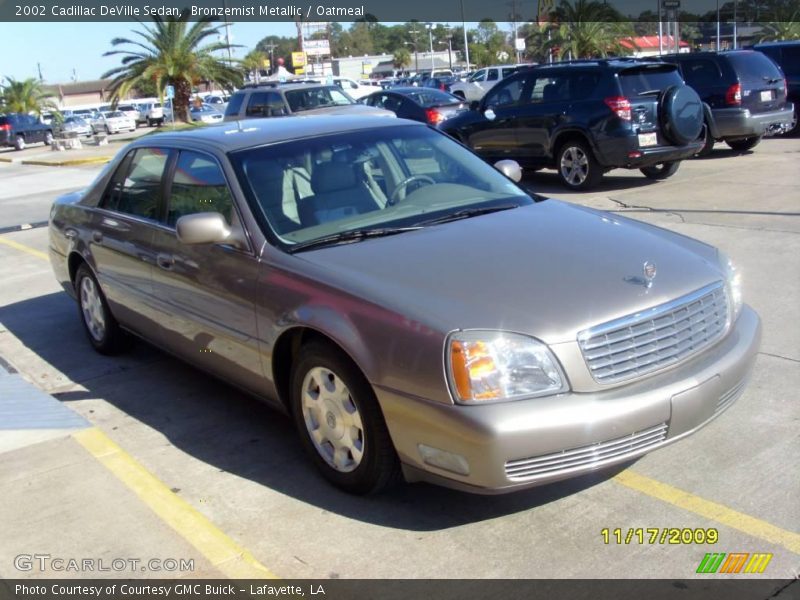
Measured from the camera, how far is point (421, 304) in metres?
3.47

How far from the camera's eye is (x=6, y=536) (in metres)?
3.74

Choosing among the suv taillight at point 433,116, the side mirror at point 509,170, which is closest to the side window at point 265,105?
the suv taillight at point 433,116

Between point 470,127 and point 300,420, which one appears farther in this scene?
point 470,127

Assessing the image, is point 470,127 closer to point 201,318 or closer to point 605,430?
point 201,318

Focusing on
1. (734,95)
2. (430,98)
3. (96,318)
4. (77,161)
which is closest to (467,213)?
(96,318)

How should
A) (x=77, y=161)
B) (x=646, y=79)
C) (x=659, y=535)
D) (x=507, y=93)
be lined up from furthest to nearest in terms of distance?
1. (x=77, y=161)
2. (x=507, y=93)
3. (x=646, y=79)
4. (x=659, y=535)

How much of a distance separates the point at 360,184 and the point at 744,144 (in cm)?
1241

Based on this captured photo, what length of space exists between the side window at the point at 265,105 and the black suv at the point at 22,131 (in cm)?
2650

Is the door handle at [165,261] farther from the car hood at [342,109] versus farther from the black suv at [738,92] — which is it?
the car hood at [342,109]

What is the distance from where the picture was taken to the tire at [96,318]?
6.12 metres

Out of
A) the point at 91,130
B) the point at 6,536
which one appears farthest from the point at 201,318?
the point at 91,130

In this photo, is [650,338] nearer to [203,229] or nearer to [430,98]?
[203,229]

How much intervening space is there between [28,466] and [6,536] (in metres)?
0.72

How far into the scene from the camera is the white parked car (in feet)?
152
